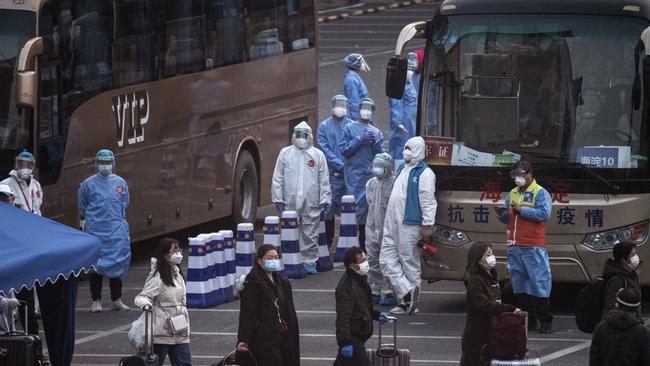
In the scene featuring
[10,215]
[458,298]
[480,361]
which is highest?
[10,215]

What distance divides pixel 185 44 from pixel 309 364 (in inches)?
310

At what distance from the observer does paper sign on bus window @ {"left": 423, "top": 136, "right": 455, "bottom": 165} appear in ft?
61.9

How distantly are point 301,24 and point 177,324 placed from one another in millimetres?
12449

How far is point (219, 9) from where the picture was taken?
2455 centimetres

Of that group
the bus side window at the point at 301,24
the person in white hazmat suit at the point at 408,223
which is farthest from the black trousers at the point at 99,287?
the bus side window at the point at 301,24

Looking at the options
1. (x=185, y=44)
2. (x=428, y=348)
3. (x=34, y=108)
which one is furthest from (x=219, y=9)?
(x=428, y=348)

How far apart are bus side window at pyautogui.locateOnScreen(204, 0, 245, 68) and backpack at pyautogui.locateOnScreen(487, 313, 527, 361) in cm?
1090

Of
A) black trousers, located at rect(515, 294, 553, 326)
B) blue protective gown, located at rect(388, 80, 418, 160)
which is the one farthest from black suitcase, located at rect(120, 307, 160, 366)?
blue protective gown, located at rect(388, 80, 418, 160)

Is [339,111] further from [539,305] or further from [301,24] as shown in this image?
[539,305]

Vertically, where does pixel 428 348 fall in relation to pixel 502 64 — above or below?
below

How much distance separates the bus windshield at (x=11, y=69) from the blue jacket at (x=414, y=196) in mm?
4237

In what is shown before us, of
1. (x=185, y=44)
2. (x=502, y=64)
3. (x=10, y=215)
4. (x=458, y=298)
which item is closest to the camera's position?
(x=10, y=215)

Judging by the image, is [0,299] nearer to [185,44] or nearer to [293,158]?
[293,158]

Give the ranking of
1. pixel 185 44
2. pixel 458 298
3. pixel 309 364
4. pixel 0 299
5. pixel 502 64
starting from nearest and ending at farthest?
pixel 0 299, pixel 309 364, pixel 502 64, pixel 458 298, pixel 185 44
